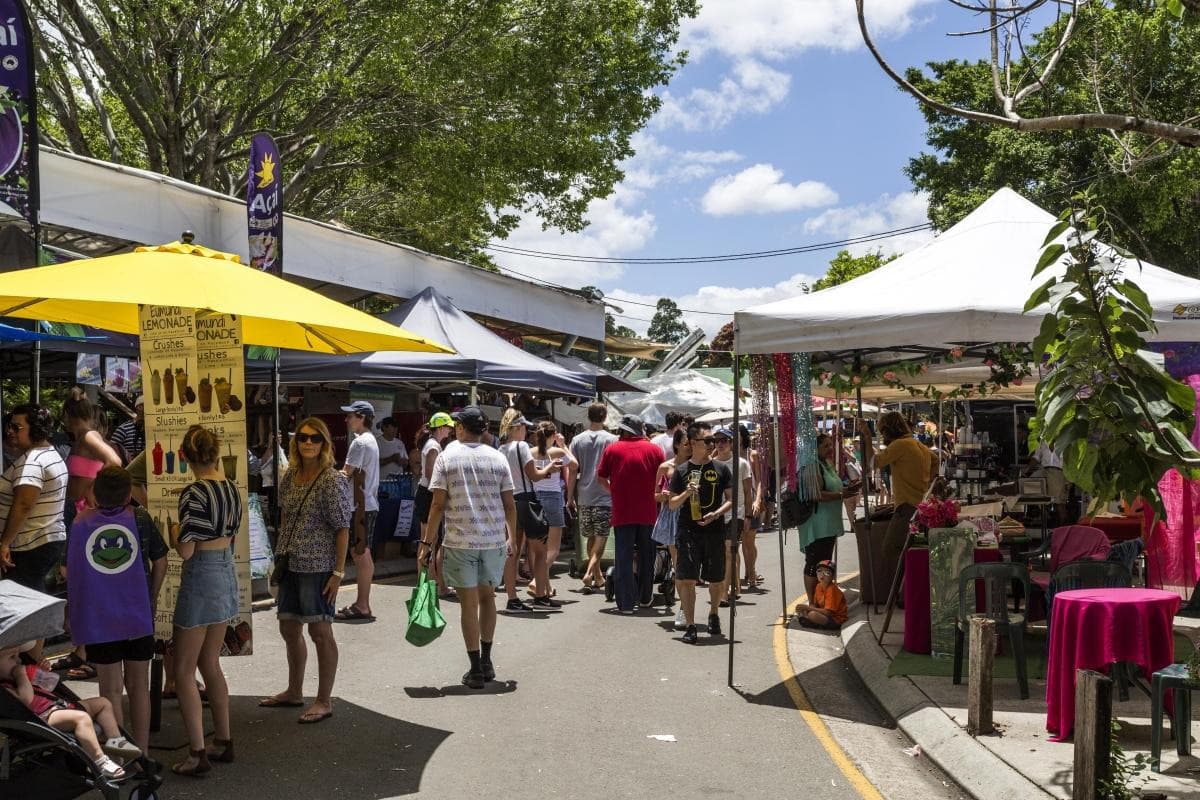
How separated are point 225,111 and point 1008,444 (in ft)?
67.2

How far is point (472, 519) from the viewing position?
8.25 m

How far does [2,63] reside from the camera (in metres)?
8.92

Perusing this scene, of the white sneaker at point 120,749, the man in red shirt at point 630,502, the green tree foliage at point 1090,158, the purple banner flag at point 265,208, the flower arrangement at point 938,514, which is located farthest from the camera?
the green tree foliage at point 1090,158

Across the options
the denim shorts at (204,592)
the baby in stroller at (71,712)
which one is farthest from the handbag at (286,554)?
the baby in stroller at (71,712)

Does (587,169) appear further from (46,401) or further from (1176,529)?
(1176,529)

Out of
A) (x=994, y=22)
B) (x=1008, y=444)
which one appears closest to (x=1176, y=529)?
(x=994, y=22)

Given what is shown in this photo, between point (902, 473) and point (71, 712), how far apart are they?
8.37 metres

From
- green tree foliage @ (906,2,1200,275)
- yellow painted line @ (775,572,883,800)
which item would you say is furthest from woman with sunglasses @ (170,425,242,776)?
green tree foliage @ (906,2,1200,275)

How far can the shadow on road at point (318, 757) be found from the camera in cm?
591

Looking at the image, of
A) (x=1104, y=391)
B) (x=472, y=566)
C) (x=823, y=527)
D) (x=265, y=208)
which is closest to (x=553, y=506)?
(x=823, y=527)

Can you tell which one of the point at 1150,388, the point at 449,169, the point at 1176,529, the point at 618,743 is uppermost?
the point at 449,169

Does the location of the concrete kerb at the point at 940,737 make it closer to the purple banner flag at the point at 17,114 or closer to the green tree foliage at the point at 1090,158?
the purple banner flag at the point at 17,114

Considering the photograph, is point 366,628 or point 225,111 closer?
point 366,628

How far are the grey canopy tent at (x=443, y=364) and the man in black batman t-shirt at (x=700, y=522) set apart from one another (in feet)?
13.0
